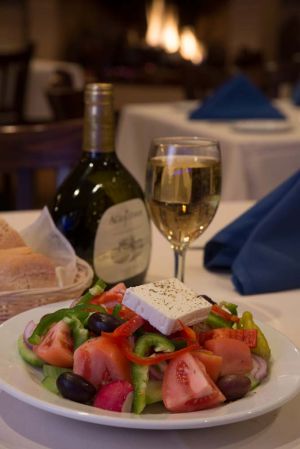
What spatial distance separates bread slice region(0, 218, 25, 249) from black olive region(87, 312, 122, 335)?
0.25 metres

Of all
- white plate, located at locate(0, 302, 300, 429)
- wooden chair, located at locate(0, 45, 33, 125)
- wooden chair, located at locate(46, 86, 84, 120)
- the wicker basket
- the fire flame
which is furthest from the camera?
the fire flame

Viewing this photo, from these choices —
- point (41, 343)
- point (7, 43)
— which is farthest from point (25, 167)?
point (7, 43)

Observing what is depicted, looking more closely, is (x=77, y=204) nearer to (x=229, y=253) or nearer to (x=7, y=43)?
(x=229, y=253)

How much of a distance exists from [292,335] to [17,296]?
0.29m

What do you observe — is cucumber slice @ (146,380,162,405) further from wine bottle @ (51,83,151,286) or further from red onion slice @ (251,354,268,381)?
wine bottle @ (51,83,151,286)

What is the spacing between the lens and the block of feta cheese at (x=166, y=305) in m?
0.58

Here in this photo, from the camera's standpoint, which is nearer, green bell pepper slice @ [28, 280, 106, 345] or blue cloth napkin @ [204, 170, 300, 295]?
green bell pepper slice @ [28, 280, 106, 345]

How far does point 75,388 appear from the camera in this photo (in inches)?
22.2

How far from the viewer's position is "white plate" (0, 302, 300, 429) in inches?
21.1

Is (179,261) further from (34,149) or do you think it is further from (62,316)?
(34,149)

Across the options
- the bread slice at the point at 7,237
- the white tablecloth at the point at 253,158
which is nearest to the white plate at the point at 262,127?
the white tablecloth at the point at 253,158

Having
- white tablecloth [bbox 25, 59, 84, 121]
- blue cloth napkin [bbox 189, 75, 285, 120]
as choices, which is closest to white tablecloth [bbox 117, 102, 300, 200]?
blue cloth napkin [bbox 189, 75, 285, 120]

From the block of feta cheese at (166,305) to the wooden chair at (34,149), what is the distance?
3.03 feet

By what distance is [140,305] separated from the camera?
595 mm
